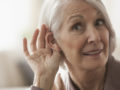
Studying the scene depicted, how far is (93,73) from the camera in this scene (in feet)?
4.47

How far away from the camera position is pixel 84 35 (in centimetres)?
128

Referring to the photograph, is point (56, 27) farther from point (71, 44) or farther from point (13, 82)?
point (13, 82)

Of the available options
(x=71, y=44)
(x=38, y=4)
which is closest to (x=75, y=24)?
(x=71, y=44)

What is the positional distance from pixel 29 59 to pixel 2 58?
1845 millimetres

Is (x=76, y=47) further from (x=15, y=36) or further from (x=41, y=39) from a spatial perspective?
(x=15, y=36)

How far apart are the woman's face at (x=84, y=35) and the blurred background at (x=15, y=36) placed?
1.87 meters

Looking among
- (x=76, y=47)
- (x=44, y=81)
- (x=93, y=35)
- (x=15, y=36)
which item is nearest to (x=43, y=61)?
(x=44, y=81)

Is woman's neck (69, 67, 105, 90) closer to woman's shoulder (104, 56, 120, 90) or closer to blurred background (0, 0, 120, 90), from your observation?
woman's shoulder (104, 56, 120, 90)

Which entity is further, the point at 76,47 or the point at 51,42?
the point at 51,42

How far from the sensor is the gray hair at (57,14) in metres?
1.31

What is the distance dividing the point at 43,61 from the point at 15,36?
2.34 metres

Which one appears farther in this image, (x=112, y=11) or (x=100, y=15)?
(x=112, y=11)

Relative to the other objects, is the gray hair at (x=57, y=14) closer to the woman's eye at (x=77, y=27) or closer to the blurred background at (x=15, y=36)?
the woman's eye at (x=77, y=27)

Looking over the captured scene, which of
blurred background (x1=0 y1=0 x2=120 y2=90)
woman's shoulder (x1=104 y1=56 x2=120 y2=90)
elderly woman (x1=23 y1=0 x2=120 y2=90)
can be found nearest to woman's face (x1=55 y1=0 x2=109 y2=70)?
elderly woman (x1=23 y1=0 x2=120 y2=90)
